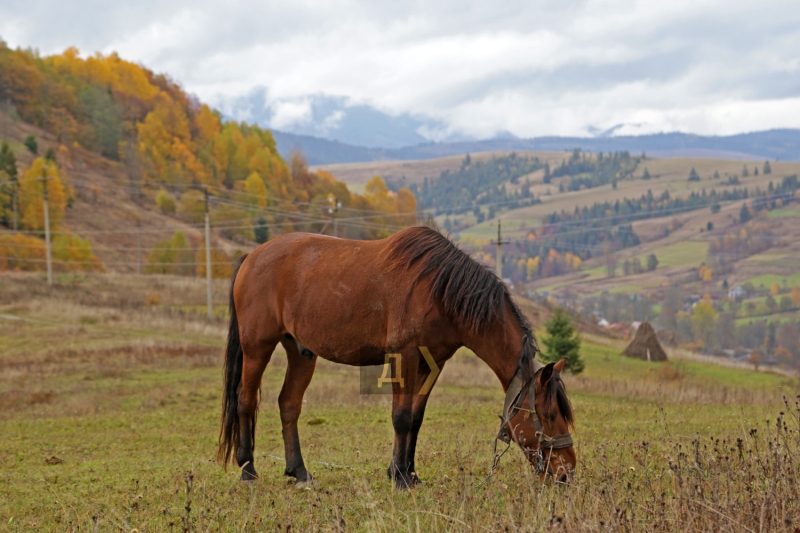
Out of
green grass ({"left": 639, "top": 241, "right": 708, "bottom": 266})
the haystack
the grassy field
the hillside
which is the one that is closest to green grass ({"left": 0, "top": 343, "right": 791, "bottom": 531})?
the grassy field

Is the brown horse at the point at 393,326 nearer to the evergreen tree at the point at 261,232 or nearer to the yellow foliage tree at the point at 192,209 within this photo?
the evergreen tree at the point at 261,232

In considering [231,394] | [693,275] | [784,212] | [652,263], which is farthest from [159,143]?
[784,212]

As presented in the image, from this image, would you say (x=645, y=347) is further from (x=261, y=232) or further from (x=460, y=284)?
(x=261, y=232)

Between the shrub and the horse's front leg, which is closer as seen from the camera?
the horse's front leg

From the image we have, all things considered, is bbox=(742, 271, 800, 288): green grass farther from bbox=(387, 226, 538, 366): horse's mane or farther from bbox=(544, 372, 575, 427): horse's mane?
bbox=(544, 372, 575, 427): horse's mane

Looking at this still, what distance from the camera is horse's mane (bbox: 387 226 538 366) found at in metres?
6.35

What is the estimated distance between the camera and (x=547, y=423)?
235 inches

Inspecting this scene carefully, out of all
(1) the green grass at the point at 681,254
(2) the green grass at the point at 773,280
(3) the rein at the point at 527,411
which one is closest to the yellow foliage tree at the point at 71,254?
(3) the rein at the point at 527,411

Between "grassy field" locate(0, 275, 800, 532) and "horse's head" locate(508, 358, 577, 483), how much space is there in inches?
10.2

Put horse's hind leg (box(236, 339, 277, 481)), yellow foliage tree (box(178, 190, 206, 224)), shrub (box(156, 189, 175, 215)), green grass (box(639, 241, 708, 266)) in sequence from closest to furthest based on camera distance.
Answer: horse's hind leg (box(236, 339, 277, 481)) → yellow foliage tree (box(178, 190, 206, 224)) → shrub (box(156, 189, 175, 215)) → green grass (box(639, 241, 708, 266))

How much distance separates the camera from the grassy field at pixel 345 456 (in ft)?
15.1

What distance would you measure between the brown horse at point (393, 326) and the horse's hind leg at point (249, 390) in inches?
0.5

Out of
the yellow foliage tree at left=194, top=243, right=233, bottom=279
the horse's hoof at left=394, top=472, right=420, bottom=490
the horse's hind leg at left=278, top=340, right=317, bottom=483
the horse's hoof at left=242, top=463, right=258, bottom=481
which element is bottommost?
the yellow foliage tree at left=194, top=243, right=233, bottom=279

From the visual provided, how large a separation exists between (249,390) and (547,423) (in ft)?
11.0
